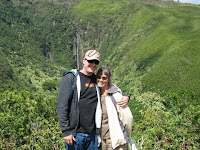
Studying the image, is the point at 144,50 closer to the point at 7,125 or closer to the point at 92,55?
the point at 7,125

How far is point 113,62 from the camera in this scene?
6925 centimetres

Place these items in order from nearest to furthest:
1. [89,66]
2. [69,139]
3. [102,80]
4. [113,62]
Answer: [69,139] < [89,66] < [102,80] < [113,62]

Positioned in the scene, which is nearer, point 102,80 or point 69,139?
point 69,139

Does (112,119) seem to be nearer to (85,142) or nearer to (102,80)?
(85,142)

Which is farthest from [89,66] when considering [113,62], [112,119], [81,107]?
[113,62]

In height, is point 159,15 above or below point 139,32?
above

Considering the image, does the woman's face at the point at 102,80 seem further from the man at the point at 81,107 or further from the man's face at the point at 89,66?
the man's face at the point at 89,66

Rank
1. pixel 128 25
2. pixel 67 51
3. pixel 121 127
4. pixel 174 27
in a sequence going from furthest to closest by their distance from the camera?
pixel 67 51 → pixel 128 25 → pixel 174 27 → pixel 121 127

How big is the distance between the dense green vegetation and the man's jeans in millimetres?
2446

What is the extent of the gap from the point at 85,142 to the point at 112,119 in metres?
0.66

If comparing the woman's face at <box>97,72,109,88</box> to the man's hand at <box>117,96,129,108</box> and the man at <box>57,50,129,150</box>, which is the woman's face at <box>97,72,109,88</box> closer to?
the man at <box>57,50,129,150</box>

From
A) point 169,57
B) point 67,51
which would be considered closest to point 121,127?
point 169,57

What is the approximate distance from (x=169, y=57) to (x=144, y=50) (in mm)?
14866

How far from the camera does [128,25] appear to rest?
89562mm
